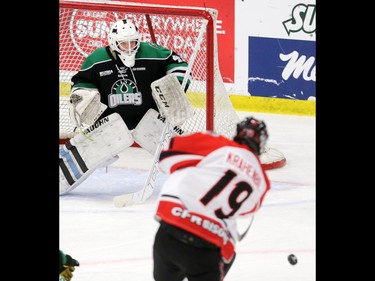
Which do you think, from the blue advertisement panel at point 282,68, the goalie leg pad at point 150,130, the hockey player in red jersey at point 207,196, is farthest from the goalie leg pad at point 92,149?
the hockey player in red jersey at point 207,196

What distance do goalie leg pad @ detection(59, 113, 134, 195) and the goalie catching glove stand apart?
0.11 meters

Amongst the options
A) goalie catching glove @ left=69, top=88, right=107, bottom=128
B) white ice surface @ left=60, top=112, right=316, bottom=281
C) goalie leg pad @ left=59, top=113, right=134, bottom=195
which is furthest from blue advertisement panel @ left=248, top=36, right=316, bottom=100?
goalie catching glove @ left=69, top=88, right=107, bottom=128

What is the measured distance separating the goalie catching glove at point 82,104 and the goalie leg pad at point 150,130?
0.67 feet

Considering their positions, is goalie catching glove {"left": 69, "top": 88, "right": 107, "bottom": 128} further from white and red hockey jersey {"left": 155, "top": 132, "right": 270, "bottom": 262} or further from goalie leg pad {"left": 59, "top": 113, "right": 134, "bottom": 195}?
white and red hockey jersey {"left": 155, "top": 132, "right": 270, "bottom": 262}

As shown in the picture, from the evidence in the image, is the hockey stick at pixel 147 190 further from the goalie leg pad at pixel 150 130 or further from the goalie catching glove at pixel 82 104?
the goalie catching glove at pixel 82 104

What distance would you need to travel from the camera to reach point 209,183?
278 centimetres

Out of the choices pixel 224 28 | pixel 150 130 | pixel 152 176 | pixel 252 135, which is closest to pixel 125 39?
pixel 150 130

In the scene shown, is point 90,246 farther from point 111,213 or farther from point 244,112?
point 244,112

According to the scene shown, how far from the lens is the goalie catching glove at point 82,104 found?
4562mm

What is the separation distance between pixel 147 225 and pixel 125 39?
73 cm

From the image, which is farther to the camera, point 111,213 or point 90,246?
point 111,213
